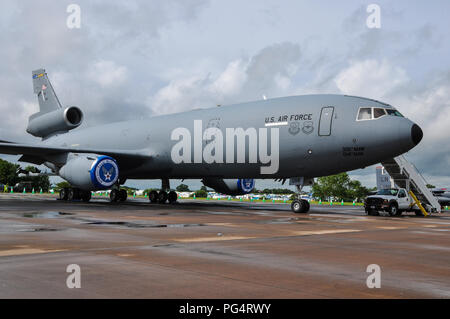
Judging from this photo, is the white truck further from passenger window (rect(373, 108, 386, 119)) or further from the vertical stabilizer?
the vertical stabilizer

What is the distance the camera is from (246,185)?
87.7ft

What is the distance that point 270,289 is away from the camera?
4.07 meters

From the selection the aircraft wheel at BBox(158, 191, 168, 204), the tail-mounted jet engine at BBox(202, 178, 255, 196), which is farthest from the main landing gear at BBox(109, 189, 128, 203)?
the tail-mounted jet engine at BBox(202, 178, 255, 196)

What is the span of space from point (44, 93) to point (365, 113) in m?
24.1

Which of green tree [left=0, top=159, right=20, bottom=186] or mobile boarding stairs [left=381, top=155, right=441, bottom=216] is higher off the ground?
green tree [left=0, top=159, right=20, bottom=186]

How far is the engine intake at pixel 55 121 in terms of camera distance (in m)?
28.7

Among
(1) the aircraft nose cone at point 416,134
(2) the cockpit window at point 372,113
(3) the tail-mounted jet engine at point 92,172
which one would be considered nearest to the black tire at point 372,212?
(1) the aircraft nose cone at point 416,134

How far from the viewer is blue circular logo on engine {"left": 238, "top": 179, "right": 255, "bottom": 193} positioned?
86.6ft

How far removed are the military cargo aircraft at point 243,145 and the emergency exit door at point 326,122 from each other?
38 millimetres

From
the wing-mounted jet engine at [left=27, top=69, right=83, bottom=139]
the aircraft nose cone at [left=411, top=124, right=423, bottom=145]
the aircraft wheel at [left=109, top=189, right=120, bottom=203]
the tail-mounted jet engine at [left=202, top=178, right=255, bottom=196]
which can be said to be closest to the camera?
the aircraft nose cone at [left=411, top=124, right=423, bottom=145]
